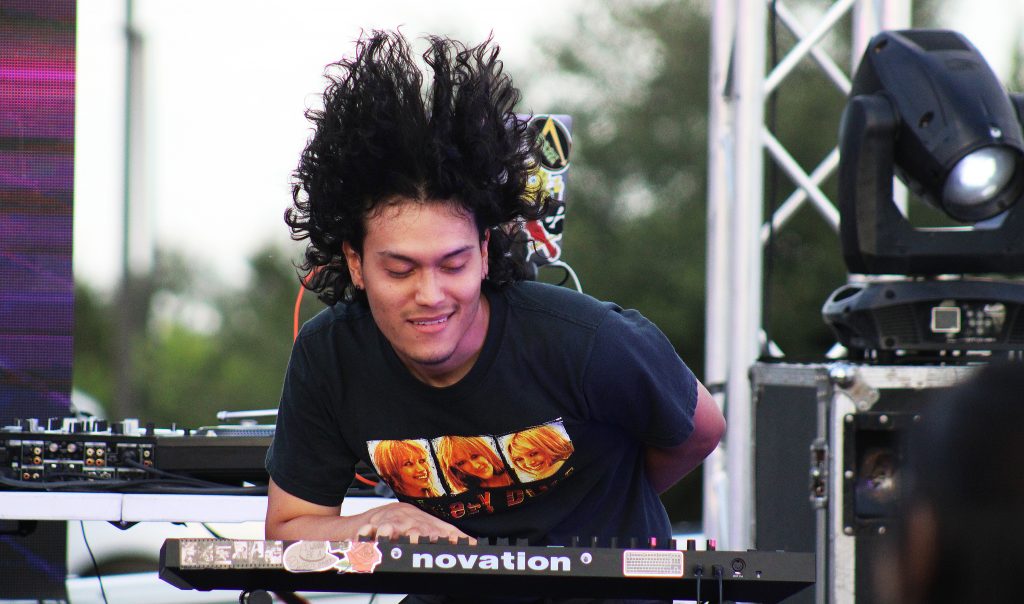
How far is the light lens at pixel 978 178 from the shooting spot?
8.09 ft

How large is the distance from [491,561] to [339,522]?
0.44m

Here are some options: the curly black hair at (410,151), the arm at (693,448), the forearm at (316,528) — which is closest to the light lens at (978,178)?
the arm at (693,448)

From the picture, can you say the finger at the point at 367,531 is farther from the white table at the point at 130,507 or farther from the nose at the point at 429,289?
the white table at the point at 130,507

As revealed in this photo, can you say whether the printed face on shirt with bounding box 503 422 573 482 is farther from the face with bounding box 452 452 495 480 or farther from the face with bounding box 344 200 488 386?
the face with bounding box 344 200 488 386

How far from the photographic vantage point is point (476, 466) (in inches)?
80.3

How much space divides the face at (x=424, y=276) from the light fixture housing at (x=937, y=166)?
977 mm

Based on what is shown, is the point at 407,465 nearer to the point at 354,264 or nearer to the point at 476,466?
the point at 476,466

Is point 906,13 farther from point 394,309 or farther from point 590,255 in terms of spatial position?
point 590,255

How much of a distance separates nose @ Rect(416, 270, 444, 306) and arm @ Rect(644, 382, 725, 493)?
518 mm

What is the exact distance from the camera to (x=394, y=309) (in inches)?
76.0

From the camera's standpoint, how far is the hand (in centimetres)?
182

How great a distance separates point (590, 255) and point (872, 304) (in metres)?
11.5

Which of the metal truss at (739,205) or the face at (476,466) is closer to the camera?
the face at (476,466)

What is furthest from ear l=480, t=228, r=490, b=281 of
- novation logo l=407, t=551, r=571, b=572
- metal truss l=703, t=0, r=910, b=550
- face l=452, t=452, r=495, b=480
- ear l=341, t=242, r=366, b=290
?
metal truss l=703, t=0, r=910, b=550
